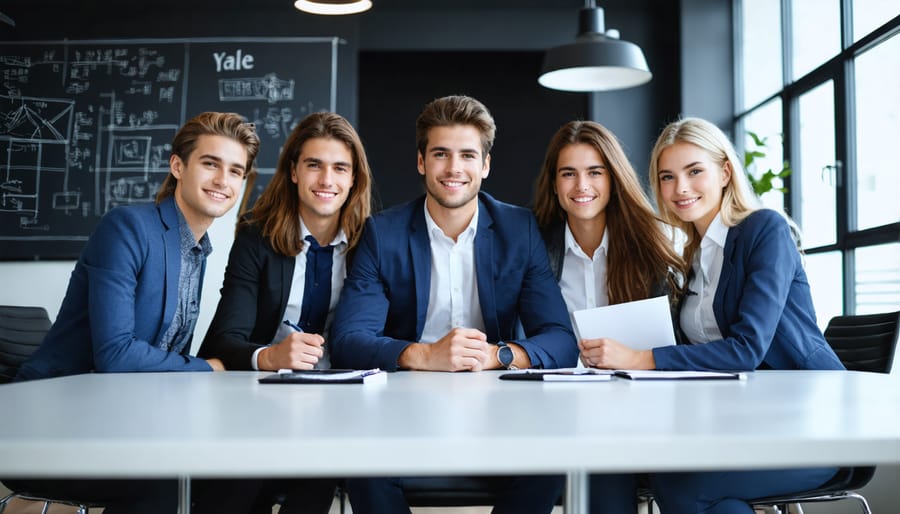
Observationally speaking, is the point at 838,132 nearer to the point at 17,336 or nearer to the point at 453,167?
the point at 453,167

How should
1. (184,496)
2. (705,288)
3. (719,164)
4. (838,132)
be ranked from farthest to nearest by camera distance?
1. (838,132)
2. (719,164)
3. (705,288)
4. (184,496)

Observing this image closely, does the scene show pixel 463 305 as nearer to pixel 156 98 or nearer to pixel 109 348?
pixel 109 348

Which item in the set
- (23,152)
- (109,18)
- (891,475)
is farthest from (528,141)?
(891,475)

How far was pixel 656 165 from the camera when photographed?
7.70 feet

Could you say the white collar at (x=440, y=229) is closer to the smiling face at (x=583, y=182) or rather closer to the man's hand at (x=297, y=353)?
the smiling face at (x=583, y=182)

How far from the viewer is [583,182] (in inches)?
93.2

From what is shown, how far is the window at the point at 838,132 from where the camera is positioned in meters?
3.54

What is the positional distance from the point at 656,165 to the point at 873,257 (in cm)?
187

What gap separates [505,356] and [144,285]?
862 millimetres

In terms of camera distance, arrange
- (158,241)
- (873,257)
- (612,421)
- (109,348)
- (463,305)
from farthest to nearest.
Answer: (873,257), (463,305), (158,241), (109,348), (612,421)

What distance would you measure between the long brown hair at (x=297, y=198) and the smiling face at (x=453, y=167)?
23cm

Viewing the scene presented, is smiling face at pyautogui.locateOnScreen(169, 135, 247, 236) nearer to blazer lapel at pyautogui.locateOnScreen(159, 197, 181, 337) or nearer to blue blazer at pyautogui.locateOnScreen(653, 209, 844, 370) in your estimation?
blazer lapel at pyautogui.locateOnScreen(159, 197, 181, 337)

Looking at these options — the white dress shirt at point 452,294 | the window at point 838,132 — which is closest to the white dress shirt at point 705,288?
the white dress shirt at point 452,294

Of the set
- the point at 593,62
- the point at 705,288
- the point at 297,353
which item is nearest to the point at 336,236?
the point at 297,353
